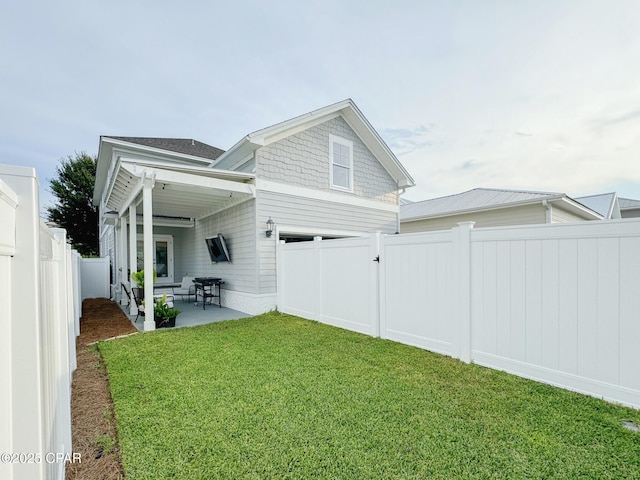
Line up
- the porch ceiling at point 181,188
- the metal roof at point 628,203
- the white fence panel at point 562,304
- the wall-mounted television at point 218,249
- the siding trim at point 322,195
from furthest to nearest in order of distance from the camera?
the metal roof at point 628,203 < the wall-mounted television at point 218,249 < the siding trim at point 322,195 < the porch ceiling at point 181,188 < the white fence panel at point 562,304

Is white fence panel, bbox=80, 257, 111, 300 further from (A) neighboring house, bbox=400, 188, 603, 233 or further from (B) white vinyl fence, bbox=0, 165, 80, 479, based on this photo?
(B) white vinyl fence, bbox=0, 165, 80, 479

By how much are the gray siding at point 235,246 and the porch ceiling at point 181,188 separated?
372 mm

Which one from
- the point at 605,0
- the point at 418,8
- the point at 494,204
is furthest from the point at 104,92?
the point at 494,204

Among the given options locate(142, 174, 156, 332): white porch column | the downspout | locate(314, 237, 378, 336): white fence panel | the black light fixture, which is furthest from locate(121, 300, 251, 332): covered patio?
the downspout

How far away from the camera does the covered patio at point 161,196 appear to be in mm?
6477

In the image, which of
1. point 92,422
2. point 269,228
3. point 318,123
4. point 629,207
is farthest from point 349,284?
point 629,207

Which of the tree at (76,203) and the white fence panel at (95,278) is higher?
the tree at (76,203)

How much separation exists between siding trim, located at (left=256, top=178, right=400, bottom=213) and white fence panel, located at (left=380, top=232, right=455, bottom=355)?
3976 mm

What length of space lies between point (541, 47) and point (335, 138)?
5559 mm

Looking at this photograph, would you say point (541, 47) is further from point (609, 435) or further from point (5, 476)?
point (5, 476)

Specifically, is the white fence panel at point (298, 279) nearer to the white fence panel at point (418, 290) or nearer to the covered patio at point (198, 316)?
the covered patio at point (198, 316)

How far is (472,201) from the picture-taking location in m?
14.5

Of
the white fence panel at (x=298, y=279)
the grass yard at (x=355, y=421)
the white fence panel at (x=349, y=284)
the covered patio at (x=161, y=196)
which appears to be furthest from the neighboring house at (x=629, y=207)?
the covered patio at (x=161, y=196)

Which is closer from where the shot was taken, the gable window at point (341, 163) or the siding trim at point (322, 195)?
the siding trim at point (322, 195)
